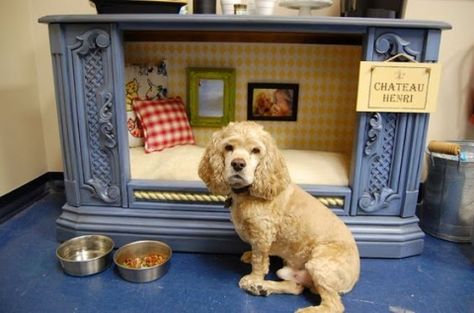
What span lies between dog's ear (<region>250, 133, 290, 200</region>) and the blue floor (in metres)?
0.43

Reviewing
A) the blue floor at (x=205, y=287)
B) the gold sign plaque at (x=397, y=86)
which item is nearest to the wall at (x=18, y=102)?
the blue floor at (x=205, y=287)

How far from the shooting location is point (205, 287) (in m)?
1.46

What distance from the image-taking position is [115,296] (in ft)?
4.57

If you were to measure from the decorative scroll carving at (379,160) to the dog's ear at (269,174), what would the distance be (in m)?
0.50

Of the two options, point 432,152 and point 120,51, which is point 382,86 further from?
point 120,51

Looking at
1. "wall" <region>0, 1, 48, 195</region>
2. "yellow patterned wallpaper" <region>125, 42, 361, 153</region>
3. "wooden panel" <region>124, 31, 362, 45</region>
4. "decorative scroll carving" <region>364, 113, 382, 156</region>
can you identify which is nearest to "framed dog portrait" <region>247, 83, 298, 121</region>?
"yellow patterned wallpaper" <region>125, 42, 361, 153</region>

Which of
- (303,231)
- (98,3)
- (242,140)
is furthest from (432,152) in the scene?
(98,3)

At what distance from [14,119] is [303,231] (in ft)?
5.64

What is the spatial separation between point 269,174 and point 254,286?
0.46 m

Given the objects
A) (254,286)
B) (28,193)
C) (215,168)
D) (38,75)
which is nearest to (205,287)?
(254,286)

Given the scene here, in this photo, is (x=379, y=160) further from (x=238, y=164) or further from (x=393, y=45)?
(x=238, y=164)

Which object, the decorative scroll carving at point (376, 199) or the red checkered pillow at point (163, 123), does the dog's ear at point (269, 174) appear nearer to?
the decorative scroll carving at point (376, 199)

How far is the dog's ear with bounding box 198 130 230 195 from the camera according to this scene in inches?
50.4

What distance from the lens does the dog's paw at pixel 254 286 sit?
4.58 feet
